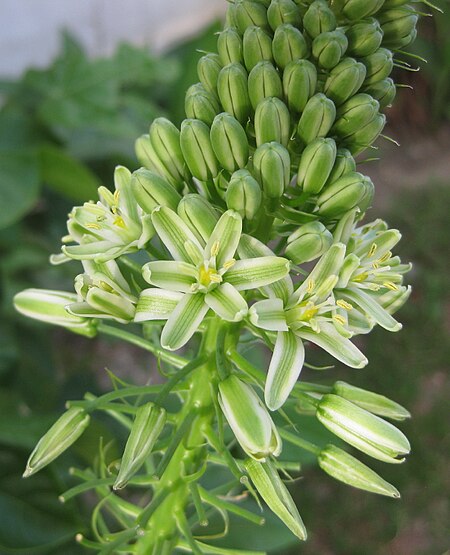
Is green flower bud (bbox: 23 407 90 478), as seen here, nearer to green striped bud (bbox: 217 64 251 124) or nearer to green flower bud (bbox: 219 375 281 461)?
green flower bud (bbox: 219 375 281 461)

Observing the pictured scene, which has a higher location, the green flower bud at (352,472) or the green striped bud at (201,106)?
the green striped bud at (201,106)

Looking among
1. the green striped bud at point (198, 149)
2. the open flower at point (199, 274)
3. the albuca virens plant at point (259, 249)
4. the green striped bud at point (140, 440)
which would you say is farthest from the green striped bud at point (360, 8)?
the green striped bud at point (140, 440)

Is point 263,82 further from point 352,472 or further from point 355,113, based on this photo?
point 352,472

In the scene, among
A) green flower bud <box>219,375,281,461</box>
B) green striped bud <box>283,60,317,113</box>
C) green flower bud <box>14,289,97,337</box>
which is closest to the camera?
green flower bud <box>219,375,281,461</box>

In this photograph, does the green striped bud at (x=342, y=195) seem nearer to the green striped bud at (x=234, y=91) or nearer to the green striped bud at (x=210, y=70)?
the green striped bud at (x=234, y=91)

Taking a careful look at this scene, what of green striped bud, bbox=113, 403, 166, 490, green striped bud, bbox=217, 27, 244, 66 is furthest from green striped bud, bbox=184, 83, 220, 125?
green striped bud, bbox=113, 403, 166, 490
